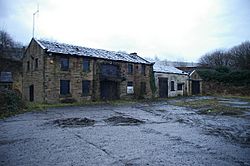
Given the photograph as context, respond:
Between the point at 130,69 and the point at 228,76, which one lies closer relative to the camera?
the point at 130,69

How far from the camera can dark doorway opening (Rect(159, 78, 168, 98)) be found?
3284cm

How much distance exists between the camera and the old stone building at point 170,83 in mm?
32656

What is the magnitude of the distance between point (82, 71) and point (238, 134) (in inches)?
720

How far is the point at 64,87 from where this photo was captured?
72.8 feet

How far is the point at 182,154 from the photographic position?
5664mm

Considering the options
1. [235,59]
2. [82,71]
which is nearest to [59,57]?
[82,71]

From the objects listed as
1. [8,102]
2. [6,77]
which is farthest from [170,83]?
[6,77]

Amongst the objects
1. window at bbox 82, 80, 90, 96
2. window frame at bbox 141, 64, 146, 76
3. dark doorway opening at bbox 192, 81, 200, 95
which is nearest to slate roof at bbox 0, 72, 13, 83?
window at bbox 82, 80, 90, 96

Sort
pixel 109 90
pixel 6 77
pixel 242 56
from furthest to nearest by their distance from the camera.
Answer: pixel 242 56 < pixel 6 77 < pixel 109 90

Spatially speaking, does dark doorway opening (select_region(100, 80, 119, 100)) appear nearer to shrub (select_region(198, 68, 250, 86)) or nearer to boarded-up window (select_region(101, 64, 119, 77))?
boarded-up window (select_region(101, 64, 119, 77))

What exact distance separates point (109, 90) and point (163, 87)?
34.5ft

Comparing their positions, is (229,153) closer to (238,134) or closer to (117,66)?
(238,134)

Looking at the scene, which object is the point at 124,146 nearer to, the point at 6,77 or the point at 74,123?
the point at 74,123

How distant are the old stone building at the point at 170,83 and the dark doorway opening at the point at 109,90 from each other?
7878 mm
